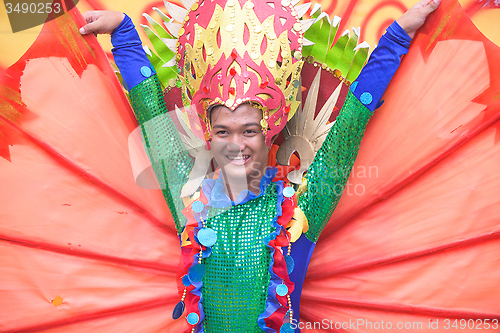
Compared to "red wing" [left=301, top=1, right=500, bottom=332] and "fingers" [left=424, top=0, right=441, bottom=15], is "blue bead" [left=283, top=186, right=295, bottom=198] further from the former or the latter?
"fingers" [left=424, top=0, right=441, bottom=15]

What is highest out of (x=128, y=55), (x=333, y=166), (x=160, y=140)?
(x=128, y=55)

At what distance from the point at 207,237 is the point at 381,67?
35.3 inches

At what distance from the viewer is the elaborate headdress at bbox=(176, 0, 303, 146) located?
1.45 meters

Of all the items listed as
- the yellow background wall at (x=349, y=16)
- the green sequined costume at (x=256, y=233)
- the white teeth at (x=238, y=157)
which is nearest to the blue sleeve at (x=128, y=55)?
the yellow background wall at (x=349, y=16)

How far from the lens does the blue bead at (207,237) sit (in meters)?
1.58

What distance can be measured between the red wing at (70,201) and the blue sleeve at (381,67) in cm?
97

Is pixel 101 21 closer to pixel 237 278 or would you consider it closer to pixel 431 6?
Answer: pixel 237 278

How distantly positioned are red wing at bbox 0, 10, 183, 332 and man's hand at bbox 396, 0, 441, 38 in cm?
115

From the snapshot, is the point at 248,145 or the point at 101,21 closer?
the point at 248,145

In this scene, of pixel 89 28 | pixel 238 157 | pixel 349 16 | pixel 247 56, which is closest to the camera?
pixel 247 56

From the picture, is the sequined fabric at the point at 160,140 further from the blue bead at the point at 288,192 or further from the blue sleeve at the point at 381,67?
the blue sleeve at the point at 381,67

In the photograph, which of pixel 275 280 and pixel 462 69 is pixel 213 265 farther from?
pixel 462 69

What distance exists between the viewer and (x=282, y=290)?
59.1 inches

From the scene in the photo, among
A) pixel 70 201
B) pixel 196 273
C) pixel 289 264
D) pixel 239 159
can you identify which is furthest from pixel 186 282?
pixel 70 201
